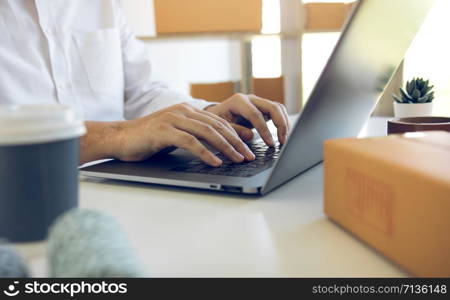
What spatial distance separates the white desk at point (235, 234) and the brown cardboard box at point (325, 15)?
1.85 m

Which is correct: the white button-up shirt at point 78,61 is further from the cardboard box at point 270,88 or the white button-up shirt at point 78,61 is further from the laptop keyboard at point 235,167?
the cardboard box at point 270,88

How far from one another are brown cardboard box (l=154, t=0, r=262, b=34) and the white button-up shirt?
34.1 inches

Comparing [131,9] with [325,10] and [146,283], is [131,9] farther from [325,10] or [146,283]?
[146,283]

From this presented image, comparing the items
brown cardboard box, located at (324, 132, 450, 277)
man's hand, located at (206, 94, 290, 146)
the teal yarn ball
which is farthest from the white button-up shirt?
the teal yarn ball

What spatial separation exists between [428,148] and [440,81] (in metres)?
1.80

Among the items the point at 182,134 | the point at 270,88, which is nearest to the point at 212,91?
the point at 270,88

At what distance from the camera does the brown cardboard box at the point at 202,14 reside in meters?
2.27

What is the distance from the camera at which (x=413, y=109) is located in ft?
3.03

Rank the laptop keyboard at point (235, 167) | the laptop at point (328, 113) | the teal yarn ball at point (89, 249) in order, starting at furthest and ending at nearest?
1. the laptop keyboard at point (235, 167)
2. the laptop at point (328, 113)
3. the teal yarn ball at point (89, 249)

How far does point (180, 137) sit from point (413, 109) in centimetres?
52

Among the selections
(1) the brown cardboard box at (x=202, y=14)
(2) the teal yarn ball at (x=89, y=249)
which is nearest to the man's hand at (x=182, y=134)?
(2) the teal yarn ball at (x=89, y=249)

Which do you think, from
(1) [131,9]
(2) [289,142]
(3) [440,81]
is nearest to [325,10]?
(3) [440,81]

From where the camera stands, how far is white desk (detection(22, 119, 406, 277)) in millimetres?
360

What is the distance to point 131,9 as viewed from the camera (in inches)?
97.7
